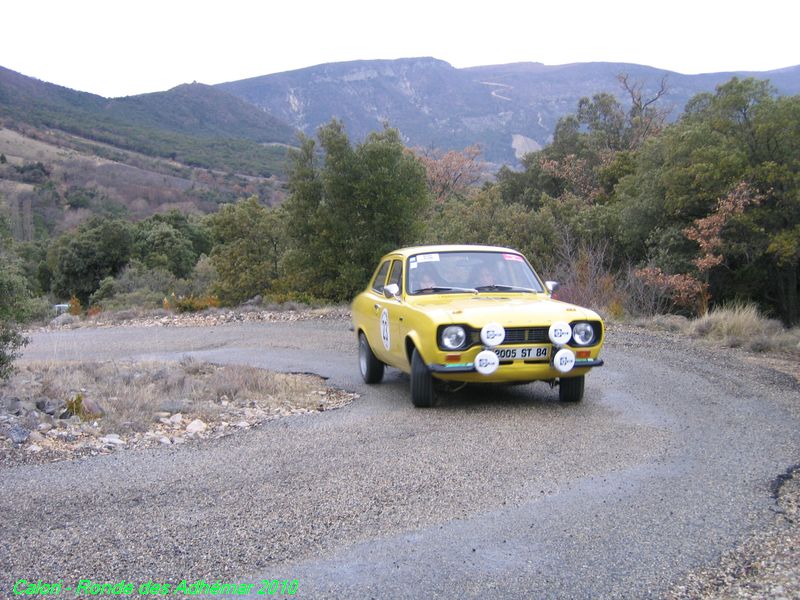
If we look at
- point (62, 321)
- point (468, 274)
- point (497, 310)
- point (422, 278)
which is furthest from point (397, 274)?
point (62, 321)

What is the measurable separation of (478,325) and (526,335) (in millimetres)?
469

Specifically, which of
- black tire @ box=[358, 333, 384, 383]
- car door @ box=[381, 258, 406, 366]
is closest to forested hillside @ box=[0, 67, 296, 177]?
black tire @ box=[358, 333, 384, 383]

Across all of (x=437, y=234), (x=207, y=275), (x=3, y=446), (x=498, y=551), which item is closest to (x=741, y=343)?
(x=498, y=551)

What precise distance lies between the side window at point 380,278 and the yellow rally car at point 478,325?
51cm

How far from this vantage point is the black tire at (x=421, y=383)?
7188mm

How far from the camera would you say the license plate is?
6.93 meters

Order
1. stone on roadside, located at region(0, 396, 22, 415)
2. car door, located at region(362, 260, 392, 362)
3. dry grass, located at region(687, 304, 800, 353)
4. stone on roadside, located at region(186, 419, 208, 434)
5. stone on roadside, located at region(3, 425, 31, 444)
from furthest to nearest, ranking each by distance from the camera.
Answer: dry grass, located at region(687, 304, 800, 353), car door, located at region(362, 260, 392, 362), stone on roadside, located at region(0, 396, 22, 415), stone on roadside, located at region(186, 419, 208, 434), stone on roadside, located at region(3, 425, 31, 444)

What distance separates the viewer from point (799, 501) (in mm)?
4625

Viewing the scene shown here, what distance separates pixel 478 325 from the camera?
6.91m

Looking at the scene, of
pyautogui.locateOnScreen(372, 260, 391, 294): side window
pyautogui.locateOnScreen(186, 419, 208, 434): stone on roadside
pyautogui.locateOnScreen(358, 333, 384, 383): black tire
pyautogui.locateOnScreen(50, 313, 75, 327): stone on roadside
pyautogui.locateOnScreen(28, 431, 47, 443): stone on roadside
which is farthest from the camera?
pyautogui.locateOnScreen(50, 313, 75, 327): stone on roadside

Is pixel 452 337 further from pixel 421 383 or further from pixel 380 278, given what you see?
pixel 380 278

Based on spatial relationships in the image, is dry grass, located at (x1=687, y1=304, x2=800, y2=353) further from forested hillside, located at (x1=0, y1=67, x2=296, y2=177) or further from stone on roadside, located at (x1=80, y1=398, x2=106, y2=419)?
forested hillside, located at (x1=0, y1=67, x2=296, y2=177)

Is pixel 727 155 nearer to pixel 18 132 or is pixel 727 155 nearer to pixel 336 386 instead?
pixel 336 386

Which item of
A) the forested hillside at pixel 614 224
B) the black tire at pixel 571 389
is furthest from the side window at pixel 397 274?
the forested hillside at pixel 614 224
